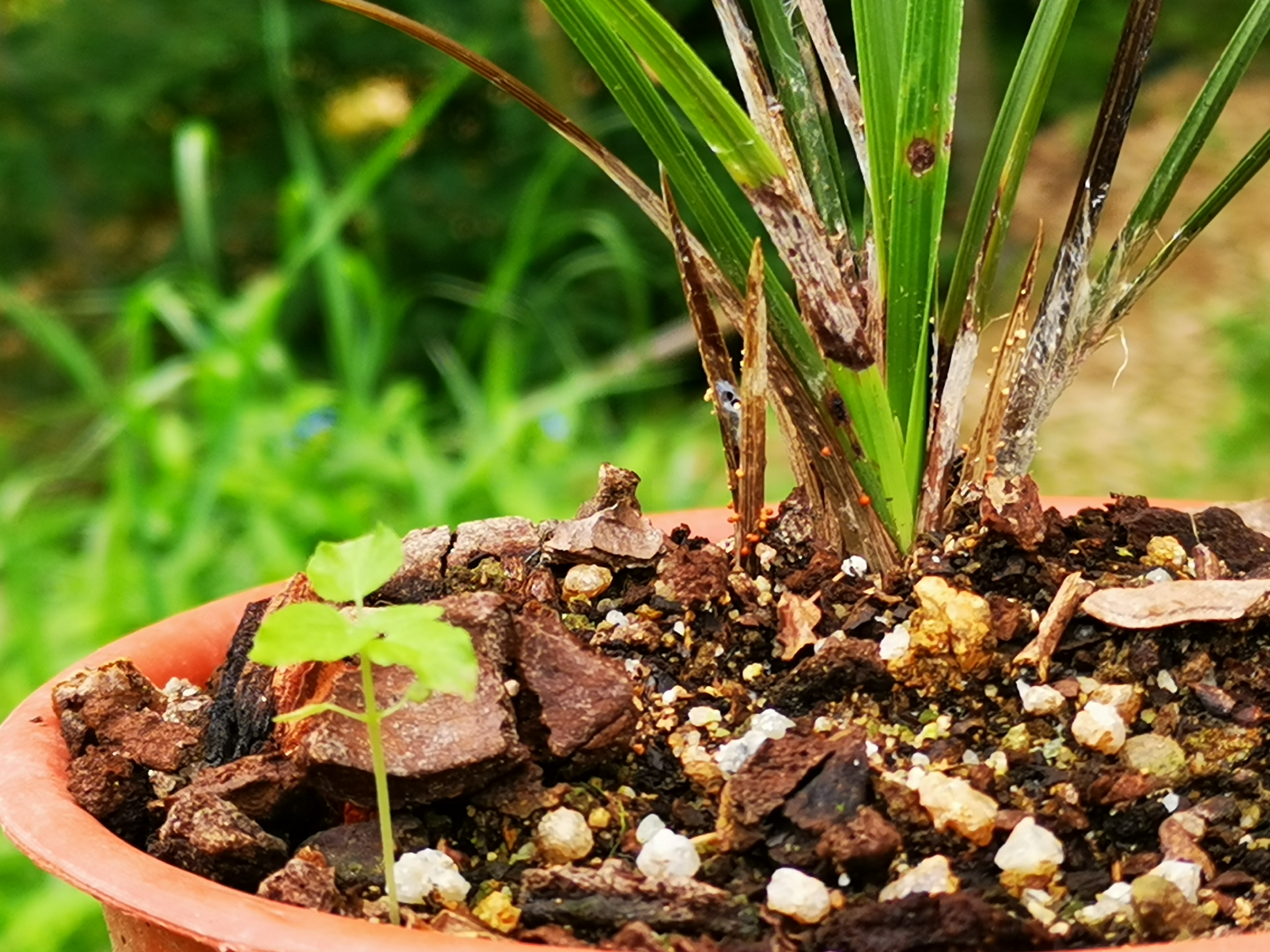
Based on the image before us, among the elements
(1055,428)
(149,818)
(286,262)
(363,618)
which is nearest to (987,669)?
(363,618)

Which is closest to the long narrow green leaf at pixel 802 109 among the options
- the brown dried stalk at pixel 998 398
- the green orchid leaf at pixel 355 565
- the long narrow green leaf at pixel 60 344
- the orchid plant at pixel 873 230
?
the orchid plant at pixel 873 230

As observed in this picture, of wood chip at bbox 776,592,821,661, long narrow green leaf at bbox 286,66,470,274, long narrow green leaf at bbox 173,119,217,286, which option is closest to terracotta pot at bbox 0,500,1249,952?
wood chip at bbox 776,592,821,661

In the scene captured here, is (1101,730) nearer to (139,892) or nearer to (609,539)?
(609,539)

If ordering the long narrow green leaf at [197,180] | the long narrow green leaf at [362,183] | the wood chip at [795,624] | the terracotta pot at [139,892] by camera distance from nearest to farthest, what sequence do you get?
the terracotta pot at [139,892] < the wood chip at [795,624] < the long narrow green leaf at [362,183] < the long narrow green leaf at [197,180]

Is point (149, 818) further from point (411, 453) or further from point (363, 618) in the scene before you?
point (411, 453)

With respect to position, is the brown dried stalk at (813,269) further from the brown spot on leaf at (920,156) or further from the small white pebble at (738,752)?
the small white pebble at (738,752)

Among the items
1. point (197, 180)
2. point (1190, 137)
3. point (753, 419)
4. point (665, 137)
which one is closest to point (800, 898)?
point (753, 419)
